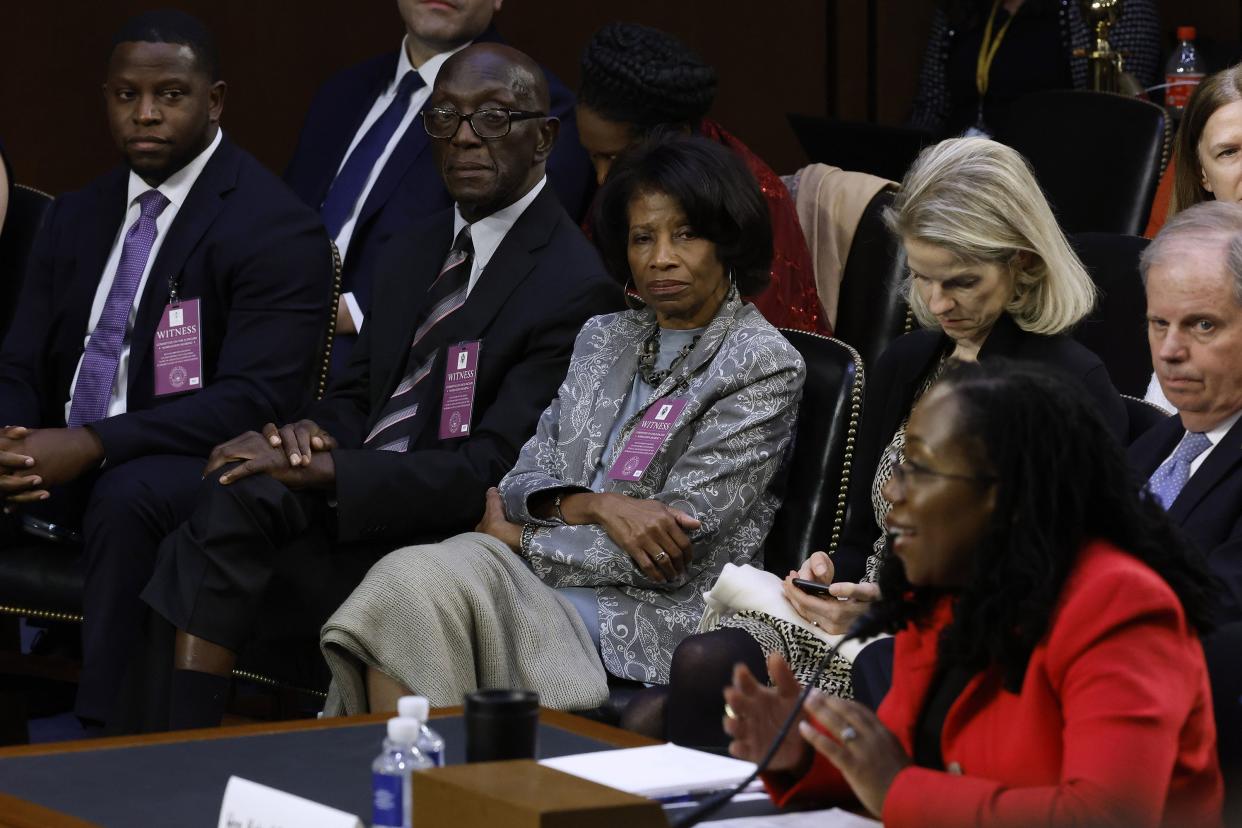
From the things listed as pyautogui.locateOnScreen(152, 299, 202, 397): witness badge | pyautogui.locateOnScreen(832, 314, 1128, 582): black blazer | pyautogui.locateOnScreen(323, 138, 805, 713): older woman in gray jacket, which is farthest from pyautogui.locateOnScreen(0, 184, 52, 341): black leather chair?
pyautogui.locateOnScreen(832, 314, 1128, 582): black blazer

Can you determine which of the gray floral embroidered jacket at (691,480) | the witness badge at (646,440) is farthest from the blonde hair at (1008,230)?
the witness badge at (646,440)

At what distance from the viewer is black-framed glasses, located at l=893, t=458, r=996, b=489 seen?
5.37ft

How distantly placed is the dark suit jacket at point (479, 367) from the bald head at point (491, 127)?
0.08 metres

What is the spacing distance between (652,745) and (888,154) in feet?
8.78

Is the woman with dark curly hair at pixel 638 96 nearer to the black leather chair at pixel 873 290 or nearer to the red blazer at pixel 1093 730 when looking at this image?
the black leather chair at pixel 873 290

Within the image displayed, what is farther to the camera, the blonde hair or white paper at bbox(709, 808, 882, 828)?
the blonde hair

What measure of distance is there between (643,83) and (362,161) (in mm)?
798

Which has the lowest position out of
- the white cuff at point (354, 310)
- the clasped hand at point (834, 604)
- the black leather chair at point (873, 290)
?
the clasped hand at point (834, 604)

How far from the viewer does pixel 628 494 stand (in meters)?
3.13

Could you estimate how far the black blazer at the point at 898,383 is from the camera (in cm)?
284

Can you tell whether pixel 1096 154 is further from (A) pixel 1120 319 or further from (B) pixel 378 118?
(B) pixel 378 118

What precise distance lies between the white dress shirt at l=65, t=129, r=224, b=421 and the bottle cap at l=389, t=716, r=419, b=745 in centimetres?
231

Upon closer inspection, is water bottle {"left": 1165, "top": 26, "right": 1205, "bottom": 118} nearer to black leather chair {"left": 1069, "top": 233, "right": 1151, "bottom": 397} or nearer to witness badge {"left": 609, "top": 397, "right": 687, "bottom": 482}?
black leather chair {"left": 1069, "top": 233, "right": 1151, "bottom": 397}

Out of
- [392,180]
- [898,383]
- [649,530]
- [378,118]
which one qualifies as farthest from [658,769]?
[378,118]
